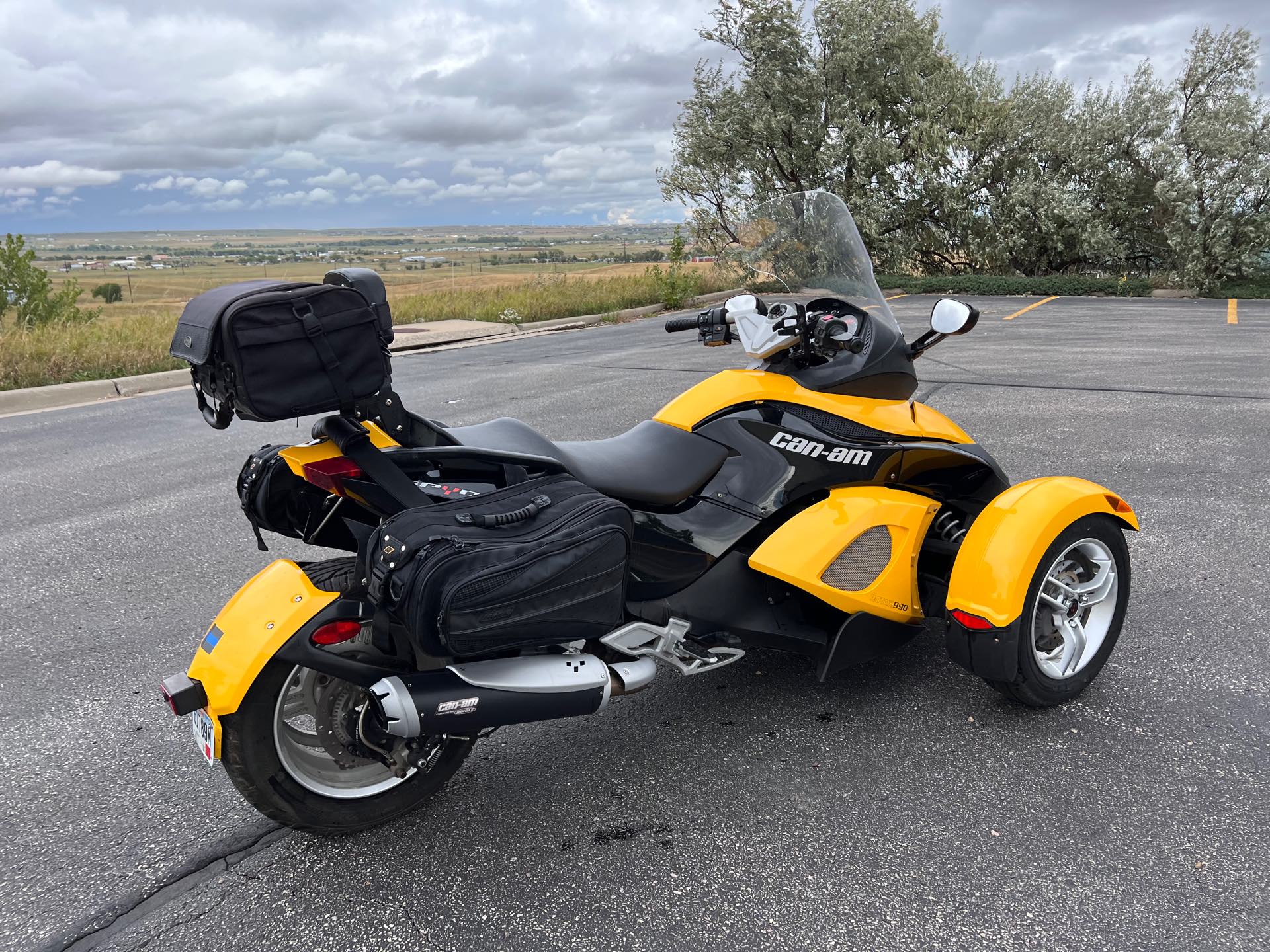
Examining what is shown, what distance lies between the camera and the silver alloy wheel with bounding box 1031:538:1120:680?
126 inches

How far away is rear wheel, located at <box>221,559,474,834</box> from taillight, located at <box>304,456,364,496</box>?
0.96 feet

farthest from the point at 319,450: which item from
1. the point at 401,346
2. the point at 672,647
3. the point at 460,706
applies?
the point at 401,346

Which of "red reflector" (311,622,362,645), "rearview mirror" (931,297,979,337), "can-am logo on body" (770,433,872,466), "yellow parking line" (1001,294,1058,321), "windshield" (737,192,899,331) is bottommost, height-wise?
"red reflector" (311,622,362,645)

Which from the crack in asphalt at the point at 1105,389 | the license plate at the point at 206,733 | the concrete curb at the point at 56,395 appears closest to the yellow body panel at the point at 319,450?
the license plate at the point at 206,733

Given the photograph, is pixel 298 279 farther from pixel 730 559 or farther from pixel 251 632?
pixel 730 559

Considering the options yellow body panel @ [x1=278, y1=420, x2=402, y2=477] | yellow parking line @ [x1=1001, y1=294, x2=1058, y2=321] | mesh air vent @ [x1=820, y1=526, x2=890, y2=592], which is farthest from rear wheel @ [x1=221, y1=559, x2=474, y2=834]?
yellow parking line @ [x1=1001, y1=294, x2=1058, y2=321]

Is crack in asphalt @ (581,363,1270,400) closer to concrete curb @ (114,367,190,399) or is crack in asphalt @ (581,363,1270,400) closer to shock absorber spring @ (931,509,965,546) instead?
concrete curb @ (114,367,190,399)

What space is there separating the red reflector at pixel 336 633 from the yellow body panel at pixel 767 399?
3.95ft

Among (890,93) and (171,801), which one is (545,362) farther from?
(890,93)

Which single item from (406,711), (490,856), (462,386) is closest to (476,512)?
(406,711)

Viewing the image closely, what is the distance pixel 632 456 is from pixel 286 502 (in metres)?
1.06

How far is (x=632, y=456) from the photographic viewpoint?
9.55ft

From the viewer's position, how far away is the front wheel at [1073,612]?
10.1 feet

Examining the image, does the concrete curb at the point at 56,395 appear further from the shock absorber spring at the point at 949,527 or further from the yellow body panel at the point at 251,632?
the shock absorber spring at the point at 949,527
